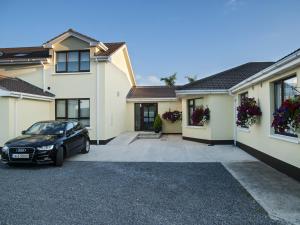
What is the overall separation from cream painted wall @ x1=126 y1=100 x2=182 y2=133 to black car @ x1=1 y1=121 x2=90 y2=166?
31.8ft

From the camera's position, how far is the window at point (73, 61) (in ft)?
45.5

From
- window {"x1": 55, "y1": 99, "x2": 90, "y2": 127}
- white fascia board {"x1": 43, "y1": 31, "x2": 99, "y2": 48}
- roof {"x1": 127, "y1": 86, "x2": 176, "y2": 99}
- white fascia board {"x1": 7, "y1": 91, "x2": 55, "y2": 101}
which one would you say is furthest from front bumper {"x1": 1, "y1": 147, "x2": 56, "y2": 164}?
roof {"x1": 127, "y1": 86, "x2": 176, "y2": 99}

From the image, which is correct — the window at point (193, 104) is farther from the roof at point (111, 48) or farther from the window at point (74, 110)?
the window at point (74, 110)

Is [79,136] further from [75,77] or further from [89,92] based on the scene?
[75,77]

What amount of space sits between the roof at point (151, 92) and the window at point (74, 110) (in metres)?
5.95

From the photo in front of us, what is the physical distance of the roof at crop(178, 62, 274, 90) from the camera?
1299 centimetres

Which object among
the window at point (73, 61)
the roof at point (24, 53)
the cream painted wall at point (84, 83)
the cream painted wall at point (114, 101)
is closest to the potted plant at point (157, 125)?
the cream painted wall at point (114, 101)

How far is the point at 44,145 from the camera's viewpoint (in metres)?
7.80

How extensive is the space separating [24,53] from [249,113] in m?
15.2

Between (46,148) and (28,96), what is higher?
(28,96)

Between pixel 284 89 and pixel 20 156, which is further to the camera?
pixel 20 156

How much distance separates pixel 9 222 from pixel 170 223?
2551mm

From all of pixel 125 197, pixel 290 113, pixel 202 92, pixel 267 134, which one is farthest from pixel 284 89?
pixel 202 92

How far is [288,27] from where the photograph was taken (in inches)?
402
